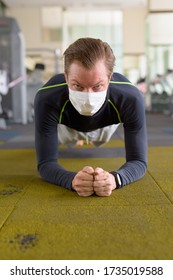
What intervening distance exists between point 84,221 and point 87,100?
0.58m

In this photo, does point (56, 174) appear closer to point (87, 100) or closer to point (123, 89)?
point (87, 100)

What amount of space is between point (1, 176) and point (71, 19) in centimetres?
1415

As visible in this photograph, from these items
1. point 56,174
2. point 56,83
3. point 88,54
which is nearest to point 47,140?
point 56,174

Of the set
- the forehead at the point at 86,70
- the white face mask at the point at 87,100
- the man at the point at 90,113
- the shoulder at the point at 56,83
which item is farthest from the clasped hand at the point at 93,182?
the shoulder at the point at 56,83

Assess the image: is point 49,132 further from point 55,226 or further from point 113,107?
point 55,226

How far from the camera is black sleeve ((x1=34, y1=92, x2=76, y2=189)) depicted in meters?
2.04

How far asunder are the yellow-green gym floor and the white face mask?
0.44m

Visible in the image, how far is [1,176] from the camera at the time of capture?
2.54m

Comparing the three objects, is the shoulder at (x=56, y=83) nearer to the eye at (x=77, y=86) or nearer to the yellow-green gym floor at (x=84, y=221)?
the eye at (x=77, y=86)

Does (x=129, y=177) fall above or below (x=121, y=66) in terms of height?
above

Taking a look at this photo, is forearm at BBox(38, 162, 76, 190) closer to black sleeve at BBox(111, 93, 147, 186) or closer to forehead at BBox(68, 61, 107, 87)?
black sleeve at BBox(111, 93, 147, 186)

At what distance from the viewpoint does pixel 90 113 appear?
2.01 m

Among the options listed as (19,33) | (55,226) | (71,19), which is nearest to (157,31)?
(71,19)

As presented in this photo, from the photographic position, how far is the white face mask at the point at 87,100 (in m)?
1.80
